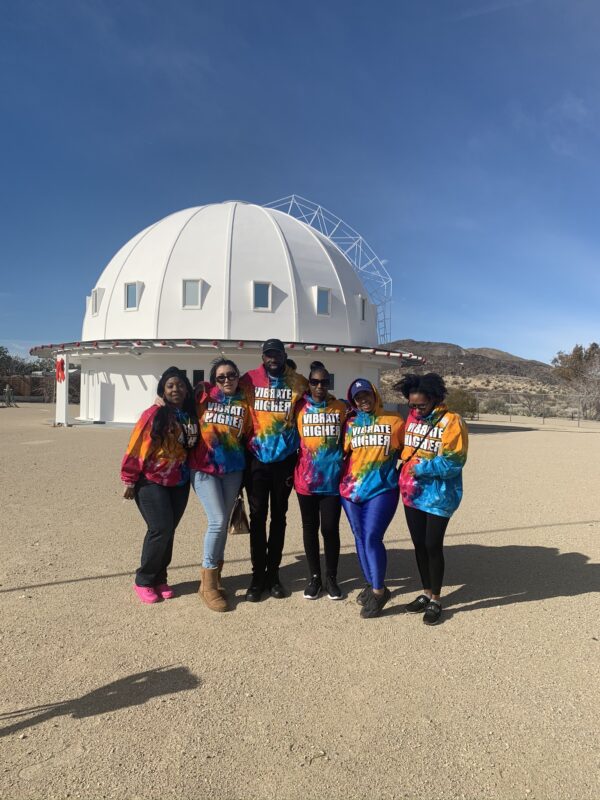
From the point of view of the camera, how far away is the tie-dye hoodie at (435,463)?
366 centimetres

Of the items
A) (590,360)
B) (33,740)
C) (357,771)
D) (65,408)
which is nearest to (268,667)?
(357,771)

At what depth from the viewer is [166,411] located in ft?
12.7

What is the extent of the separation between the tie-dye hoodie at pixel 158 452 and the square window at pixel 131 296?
59.2 feet

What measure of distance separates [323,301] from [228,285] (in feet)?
12.7

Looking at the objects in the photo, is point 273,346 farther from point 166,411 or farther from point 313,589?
point 313,589

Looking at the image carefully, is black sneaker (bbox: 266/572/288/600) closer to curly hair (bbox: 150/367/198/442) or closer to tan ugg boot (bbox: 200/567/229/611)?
tan ugg boot (bbox: 200/567/229/611)

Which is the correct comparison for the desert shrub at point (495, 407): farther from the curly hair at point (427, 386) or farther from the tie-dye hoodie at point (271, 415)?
the tie-dye hoodie at point (271, 415)

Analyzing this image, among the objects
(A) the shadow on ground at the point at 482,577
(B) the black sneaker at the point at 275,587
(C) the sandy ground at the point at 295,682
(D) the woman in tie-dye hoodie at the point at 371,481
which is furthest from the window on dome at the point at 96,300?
(D) the woman in tie-dye hoodie at the point at 371,481

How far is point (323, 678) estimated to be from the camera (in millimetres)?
2951

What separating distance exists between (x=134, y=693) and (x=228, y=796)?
907 mm

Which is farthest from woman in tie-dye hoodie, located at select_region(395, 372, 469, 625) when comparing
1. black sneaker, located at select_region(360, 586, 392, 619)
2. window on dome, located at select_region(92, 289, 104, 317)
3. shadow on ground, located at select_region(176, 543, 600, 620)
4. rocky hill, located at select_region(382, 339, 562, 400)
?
rocky hill, located at select_region(382, 339, 562, 400)

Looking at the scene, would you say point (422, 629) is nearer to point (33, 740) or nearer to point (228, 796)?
point (228, 796)

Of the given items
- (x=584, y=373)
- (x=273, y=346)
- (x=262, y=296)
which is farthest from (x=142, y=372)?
(x=584, y=373)

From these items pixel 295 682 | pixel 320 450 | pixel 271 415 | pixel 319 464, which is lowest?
pixel 295 682
